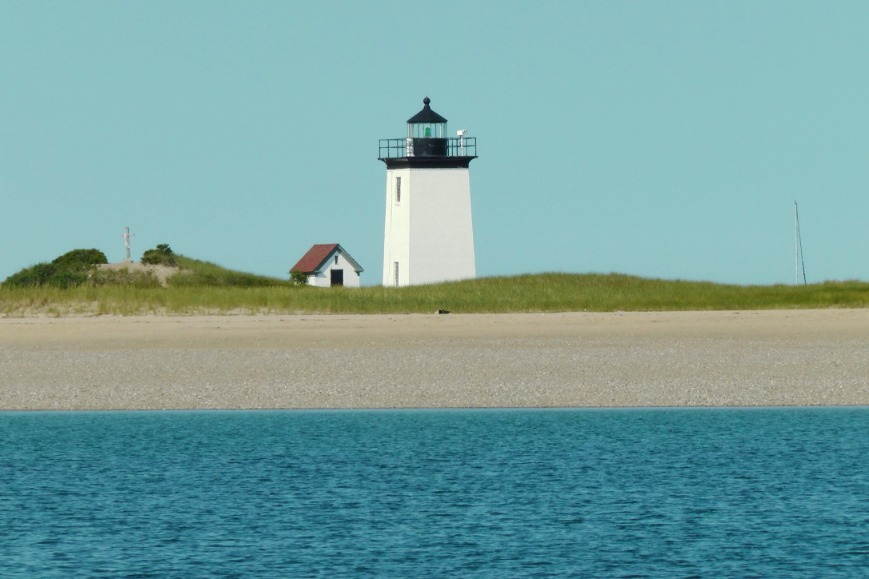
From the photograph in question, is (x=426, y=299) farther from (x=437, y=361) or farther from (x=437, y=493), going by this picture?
(x=437, y=493)

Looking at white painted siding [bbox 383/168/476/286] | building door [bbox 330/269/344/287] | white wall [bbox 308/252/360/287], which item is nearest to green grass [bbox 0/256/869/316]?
white painted siding [bbox 383/168/476/286]

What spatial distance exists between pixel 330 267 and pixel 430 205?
15518 mm

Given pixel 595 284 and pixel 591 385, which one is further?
pixel 595 284

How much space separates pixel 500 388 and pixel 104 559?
10254mm

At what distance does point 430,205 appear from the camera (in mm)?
46188

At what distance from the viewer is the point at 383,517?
13.1 m

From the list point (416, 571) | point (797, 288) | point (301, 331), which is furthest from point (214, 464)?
point (797, 288)

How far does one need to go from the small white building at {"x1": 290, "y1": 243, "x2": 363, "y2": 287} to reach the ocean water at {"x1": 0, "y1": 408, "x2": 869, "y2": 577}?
4113 centimetres

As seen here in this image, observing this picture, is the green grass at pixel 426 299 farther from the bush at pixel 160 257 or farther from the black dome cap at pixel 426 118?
the black dome cap at pixel 426 118

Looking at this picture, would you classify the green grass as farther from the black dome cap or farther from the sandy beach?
the black dome cap

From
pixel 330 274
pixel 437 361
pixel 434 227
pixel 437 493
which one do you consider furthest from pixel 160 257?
pixel 437 493

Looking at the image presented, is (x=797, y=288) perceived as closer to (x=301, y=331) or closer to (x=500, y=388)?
(x=301, y=331)

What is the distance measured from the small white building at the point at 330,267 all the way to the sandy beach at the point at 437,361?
26.2 m

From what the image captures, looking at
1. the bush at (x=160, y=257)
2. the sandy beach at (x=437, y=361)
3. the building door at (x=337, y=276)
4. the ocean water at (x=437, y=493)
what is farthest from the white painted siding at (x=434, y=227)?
the ocean water at (x=437, y=493)
